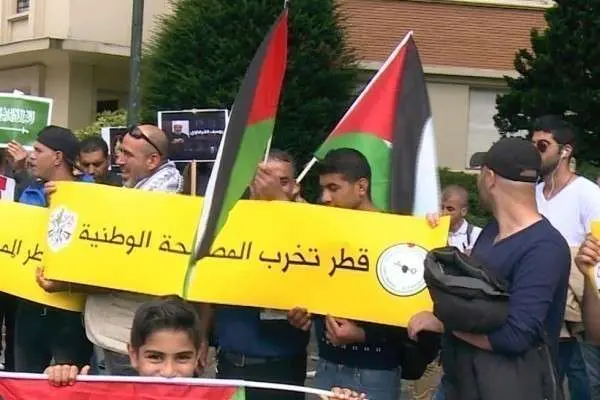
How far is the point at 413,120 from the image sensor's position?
5.73 m

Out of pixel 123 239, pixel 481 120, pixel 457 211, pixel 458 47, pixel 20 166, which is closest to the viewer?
pixel 123 239

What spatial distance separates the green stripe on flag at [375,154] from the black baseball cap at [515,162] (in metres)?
1.11

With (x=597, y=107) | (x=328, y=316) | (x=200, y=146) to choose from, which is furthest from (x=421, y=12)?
(x=328, y=316)

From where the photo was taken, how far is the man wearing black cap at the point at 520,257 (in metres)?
3.94

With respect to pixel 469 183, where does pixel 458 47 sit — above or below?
above

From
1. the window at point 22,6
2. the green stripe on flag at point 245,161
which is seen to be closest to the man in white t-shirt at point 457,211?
the green stripe on flag at point 245,161

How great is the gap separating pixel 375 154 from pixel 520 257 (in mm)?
1700

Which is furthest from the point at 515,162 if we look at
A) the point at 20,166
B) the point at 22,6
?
the point at 22,6

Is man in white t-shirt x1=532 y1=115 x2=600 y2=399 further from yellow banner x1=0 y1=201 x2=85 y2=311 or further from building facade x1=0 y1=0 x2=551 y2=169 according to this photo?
building facade x1=0 y1=0 x2=551 y2=169

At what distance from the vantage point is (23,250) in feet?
18.7

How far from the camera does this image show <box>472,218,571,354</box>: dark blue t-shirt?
3934 millimetres

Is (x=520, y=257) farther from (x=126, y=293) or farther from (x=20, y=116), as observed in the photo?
(x=20, y=116)

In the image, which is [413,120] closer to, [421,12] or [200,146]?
[200,146]

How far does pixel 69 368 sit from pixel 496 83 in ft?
62.1
